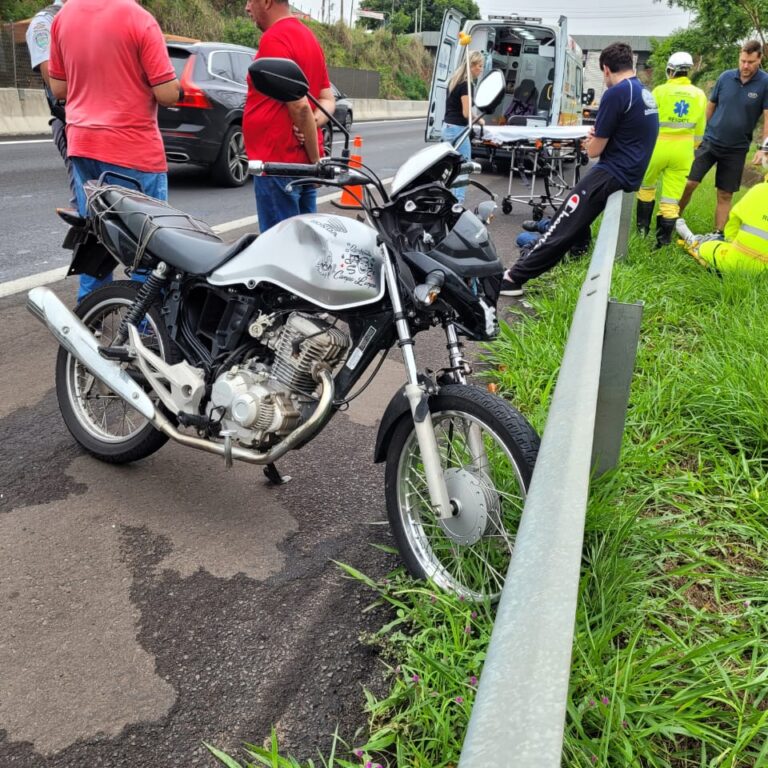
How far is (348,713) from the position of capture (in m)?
2.14

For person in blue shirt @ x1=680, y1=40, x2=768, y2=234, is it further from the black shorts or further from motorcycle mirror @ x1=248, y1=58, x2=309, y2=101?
motorcycle mirror @ x1=248, y1=58, x2=309, y2=101

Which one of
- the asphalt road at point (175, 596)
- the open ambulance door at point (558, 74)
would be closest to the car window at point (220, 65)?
the open ambulance door at point (558, 74)

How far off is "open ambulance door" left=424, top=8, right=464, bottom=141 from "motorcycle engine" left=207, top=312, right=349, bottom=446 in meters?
11.3

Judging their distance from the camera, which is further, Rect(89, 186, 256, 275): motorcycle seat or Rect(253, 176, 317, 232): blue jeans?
Rect(253, 176, 317, 232): blue jeans

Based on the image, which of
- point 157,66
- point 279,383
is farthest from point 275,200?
point 279,383

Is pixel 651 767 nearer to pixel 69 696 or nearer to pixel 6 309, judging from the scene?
pixel 69 696

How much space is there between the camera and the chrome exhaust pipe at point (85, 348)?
3174mm

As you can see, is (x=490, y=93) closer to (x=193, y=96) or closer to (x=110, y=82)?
(x=110, y=82)

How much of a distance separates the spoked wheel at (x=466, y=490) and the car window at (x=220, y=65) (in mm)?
9618

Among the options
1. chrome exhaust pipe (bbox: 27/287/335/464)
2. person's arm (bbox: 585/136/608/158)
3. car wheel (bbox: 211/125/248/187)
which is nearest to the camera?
chrome exhaust pipe (bbox: 27/287/335/464)

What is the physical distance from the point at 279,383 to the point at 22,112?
48.9 feet

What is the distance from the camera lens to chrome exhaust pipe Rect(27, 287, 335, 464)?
109 inches

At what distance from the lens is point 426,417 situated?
2.45 metres

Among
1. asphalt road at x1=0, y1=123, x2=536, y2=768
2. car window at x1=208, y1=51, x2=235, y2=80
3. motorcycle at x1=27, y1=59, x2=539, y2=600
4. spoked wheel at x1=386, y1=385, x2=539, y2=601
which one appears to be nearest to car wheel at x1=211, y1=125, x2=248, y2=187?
car window at x1=208, y1=51, x2=235, y2=80
